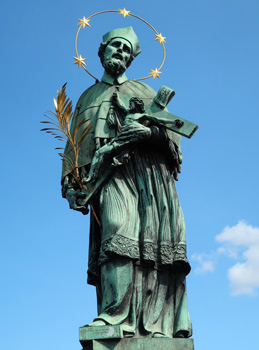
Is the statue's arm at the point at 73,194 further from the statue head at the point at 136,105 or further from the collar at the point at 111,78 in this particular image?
the collar at the point at 111,78

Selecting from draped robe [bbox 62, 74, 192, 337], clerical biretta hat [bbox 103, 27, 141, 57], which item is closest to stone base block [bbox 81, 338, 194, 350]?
draped robe [bbox 62, 74, 192, 337]

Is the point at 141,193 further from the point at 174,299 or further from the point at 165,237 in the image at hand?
the point at 174,299

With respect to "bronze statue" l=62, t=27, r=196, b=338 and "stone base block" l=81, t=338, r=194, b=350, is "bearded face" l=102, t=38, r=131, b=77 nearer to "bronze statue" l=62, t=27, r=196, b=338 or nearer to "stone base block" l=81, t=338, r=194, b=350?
"bronze statue" l=62, t=27, r=196, b=338

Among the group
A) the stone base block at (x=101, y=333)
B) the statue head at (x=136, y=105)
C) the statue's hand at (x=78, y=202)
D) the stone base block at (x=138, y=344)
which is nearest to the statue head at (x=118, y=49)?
the statue head at (x=136, y=105)

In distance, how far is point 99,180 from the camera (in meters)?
9.30

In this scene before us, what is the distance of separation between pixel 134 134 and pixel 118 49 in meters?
1.55

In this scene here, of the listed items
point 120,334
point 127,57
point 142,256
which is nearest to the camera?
point 120,334

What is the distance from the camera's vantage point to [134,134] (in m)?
9.24

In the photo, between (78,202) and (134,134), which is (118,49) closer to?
(134,134)

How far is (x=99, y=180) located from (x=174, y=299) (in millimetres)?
1850

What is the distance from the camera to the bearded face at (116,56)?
10055mm

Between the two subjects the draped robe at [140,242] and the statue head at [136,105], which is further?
the statue head at [136,105]

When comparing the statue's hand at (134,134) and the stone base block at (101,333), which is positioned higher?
the statue's hand at (134,134)

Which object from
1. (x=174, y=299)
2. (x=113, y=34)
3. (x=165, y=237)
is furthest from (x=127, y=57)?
(x=174, y=299)
